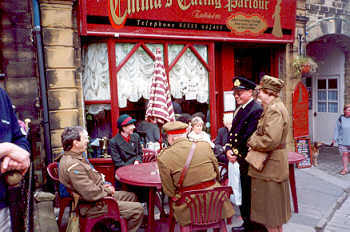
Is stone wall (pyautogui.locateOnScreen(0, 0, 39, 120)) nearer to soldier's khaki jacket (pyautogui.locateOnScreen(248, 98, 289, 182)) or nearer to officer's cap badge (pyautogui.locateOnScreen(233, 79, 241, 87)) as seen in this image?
officer's cap badge (pyautogui.locateOnScreen(233, 79, 241, 87))

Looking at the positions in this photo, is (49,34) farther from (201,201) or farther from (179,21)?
(201,201)

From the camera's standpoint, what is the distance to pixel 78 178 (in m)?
3.18

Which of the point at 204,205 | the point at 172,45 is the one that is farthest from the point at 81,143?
the point at 172,45

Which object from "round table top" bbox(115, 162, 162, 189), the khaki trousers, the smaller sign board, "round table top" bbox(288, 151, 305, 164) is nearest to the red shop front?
"round table top" bbox(115, 162, 162, 189)

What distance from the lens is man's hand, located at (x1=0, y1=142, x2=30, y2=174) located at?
53.7 inches

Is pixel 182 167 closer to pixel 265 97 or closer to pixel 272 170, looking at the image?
pixel 272 170

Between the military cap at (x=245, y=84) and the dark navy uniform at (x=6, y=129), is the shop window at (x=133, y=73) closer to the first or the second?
the military cap at (x=245, y=84)

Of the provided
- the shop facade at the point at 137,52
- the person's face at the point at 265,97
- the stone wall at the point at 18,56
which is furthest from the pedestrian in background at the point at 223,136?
the stone wall at the point at 18,56

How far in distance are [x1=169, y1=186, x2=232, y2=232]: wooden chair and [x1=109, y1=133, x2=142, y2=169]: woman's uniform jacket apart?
72.4 inches

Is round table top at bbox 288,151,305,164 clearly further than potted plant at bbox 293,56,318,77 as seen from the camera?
No

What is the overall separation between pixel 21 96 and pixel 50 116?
69 centimetres

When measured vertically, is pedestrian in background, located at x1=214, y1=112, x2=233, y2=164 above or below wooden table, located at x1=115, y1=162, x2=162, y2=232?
above

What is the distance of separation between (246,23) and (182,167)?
5.05 meters

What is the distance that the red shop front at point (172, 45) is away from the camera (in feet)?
18.6
